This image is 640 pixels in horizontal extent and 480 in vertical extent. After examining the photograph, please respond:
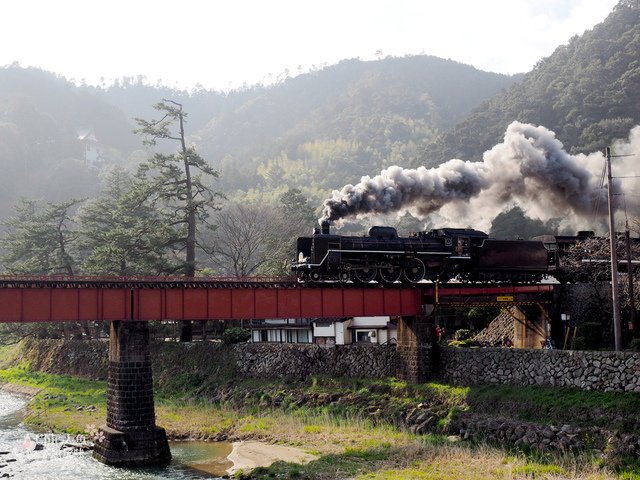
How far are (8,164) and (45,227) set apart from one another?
12683 cm

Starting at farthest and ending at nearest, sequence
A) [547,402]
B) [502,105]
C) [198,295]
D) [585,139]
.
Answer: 1. [502,105]
2. [585,139]
3. [198,295]
4. [547,402]

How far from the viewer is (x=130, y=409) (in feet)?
121

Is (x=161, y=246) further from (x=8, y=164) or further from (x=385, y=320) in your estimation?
(x=8, y=164)

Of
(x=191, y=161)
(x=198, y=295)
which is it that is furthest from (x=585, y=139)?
(x=198, y=295)

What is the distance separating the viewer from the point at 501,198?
5594 centimetres

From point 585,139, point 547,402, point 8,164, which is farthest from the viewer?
point 8,164

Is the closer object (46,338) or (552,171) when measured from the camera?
(552,171)

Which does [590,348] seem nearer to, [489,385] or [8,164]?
[489,385]

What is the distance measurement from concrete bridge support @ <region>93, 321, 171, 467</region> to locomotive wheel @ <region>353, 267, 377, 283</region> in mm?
13026

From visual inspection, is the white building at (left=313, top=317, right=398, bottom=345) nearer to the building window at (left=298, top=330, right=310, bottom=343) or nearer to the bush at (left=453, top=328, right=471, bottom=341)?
the building window at (left=298, top=330, right=310, bottom=343)

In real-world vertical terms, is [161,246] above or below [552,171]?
below

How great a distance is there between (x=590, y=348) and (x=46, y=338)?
188ft

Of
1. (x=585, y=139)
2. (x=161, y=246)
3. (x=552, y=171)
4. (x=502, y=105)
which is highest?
(x=502, y=105)

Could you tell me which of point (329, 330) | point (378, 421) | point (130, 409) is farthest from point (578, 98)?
point (130, 409)
